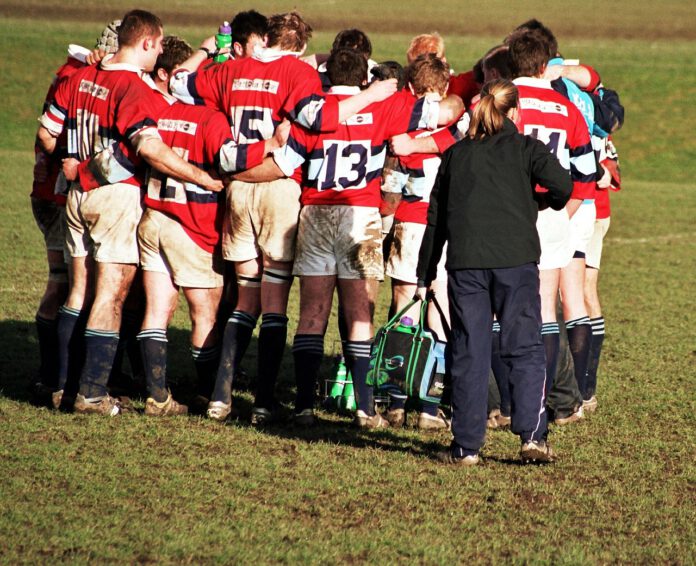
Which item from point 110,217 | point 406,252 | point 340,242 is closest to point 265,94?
point 340,242

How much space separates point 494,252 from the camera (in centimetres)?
559

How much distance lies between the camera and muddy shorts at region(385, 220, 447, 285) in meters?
6.89

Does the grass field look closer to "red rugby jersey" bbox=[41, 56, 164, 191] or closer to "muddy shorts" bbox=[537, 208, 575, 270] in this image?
"muddy shorts" bbox=[537, 208, 575, 270]

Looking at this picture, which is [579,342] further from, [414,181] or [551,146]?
[414,181]

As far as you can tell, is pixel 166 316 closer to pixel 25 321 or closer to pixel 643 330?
pixel 25 321

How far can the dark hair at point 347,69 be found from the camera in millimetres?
6566

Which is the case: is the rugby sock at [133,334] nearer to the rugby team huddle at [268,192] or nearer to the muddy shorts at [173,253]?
the rugby team huddle at [268,192]

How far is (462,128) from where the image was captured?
6.63 m

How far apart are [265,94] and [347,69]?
1.73 feet

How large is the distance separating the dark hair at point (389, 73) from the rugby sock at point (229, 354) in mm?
1804

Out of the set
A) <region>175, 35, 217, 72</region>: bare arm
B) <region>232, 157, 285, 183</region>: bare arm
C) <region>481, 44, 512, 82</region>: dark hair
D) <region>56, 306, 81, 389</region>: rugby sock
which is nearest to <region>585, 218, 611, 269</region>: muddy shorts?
<region>481, 44, 512, 82</region>: dark hair

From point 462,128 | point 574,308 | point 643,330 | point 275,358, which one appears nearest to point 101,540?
point 275,358

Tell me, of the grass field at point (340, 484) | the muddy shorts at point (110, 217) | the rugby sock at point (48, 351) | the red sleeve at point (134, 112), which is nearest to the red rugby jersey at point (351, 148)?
the red sleeve at point (134, 112)

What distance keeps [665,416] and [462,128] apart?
233cm
